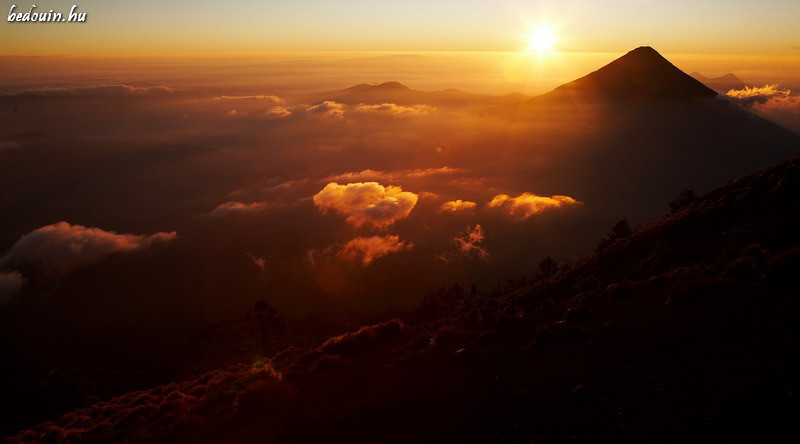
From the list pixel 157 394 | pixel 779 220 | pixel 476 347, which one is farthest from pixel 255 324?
pixel 779 220

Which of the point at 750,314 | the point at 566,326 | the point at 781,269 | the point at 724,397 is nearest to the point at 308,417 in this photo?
the point at 566,326

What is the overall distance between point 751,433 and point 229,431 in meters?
13.5

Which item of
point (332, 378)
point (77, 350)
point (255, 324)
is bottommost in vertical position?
point (77, 350)

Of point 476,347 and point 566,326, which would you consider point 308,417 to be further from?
point 566,326

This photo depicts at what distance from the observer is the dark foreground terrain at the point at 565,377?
9.66 meters

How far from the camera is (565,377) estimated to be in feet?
40.0

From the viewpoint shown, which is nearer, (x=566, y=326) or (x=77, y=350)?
(x=566, y=326)

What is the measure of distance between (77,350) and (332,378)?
6071 inches

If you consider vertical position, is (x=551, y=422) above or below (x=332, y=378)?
above

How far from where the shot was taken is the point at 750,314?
12.6 meters

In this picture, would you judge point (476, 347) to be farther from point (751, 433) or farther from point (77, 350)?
point (77, 350)

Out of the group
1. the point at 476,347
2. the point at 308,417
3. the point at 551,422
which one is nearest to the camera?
the point at 551,422

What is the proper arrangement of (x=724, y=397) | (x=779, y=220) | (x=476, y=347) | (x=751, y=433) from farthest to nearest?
(x=779, y=220) → (x=476, y=347) → (x=724, y=397) → (x=751, y=433)

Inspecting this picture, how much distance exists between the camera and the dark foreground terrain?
31.7 feet
